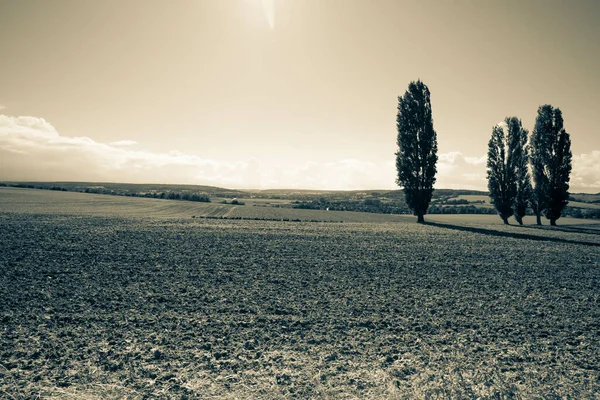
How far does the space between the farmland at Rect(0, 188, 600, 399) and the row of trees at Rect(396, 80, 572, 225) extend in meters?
26.5

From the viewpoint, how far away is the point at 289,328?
24.5 feet

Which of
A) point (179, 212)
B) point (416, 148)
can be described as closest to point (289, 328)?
point (416, 148)

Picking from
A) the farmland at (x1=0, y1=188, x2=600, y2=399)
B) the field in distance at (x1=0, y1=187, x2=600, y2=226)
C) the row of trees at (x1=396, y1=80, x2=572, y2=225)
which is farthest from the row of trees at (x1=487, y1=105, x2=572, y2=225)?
the farmland at (x1=0, y1=188, x2=600, y2=399)

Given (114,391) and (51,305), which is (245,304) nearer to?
(114,391)

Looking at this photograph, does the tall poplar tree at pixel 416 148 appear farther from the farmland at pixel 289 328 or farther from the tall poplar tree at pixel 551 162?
the farmland at pixel 289 328

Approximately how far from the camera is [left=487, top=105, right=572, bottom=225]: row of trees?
139 ft

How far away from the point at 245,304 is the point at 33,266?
9.83m

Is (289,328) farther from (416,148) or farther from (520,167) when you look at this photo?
(520,167)

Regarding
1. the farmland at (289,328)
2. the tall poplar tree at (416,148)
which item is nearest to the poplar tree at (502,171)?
the tall poplar tree at (416,148)

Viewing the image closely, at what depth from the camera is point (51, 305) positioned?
859cm

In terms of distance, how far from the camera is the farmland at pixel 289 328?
5266 millimetres

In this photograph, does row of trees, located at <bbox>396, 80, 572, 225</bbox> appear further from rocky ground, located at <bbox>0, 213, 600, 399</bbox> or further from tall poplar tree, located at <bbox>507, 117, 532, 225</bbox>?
rocky ground, located at <bbox>0, 213, 600, 399</bbox>

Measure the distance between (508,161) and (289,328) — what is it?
4758cm

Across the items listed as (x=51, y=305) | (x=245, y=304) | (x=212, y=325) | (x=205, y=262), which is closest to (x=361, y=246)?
(x=205, y=262)
